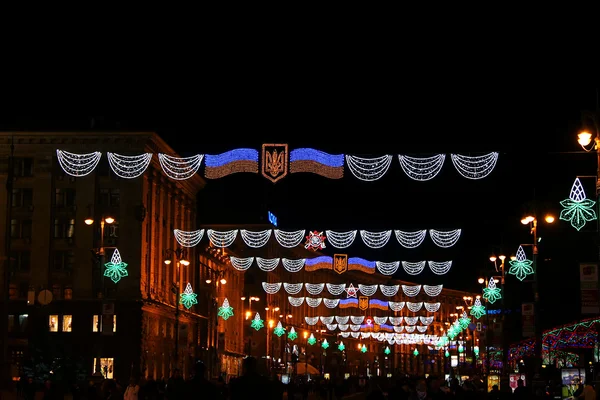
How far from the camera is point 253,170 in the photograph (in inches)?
1426

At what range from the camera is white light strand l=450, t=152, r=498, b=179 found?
3441cm

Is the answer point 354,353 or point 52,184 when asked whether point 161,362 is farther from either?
point 354,353

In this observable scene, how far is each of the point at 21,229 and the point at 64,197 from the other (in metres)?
3.83

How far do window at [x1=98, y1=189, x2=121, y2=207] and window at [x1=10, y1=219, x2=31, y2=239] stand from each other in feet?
17.9

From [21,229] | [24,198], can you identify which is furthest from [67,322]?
Answer: [24,198]

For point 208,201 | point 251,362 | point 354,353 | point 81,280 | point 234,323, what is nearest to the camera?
point 251,362

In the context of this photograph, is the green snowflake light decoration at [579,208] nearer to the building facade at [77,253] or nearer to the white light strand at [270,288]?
the building facade at [77,253]

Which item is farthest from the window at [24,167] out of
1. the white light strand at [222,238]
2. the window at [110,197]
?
the white light strand at [222,238]

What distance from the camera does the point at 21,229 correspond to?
240 ft

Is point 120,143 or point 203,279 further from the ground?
point 120,143

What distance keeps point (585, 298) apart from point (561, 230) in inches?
1782

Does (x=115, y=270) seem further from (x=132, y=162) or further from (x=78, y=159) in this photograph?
(x=78, y=159)

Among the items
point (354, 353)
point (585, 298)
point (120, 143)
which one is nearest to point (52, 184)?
point (120, 143)

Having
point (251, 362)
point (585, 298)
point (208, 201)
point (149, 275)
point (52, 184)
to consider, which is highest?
point (208, 201)
